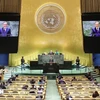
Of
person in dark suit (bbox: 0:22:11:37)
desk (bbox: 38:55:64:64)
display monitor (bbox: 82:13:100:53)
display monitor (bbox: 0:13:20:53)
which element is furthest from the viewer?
desk (bbox: 38:55:64:64)

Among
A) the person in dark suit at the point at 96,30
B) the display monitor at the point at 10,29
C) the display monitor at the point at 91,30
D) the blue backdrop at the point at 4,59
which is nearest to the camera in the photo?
the display monitor at the point at 91,30

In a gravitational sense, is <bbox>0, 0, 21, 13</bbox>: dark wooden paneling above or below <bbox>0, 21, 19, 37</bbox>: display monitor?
above

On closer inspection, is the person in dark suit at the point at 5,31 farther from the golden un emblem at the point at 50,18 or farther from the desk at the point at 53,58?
the golden un emblem at the point at 50,18

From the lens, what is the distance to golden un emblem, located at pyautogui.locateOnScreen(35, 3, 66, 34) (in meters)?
23.9

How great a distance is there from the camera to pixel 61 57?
68.7 ft

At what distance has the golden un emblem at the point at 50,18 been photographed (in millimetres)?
23922

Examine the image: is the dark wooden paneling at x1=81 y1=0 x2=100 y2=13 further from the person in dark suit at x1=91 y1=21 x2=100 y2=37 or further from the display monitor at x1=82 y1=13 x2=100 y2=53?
the person in dark suit at x1=91 y1=21 x2=100 y2=37

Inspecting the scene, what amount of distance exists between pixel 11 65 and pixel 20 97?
15.3m

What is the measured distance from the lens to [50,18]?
2395 centimetres

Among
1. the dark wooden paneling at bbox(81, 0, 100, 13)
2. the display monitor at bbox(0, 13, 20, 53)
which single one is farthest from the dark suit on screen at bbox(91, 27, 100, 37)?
the display monitor at bbox(0, 13, 20, 53)

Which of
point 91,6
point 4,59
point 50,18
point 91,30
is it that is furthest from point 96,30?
point 4,59

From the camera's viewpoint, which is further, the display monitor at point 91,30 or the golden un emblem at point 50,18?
the golden un emblem at point 50,18

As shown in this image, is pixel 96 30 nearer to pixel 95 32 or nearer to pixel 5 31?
pixel 95 32

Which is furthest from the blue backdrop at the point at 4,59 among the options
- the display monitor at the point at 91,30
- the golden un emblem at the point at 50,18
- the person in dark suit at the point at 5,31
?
the display monitor at the point at 91,30
